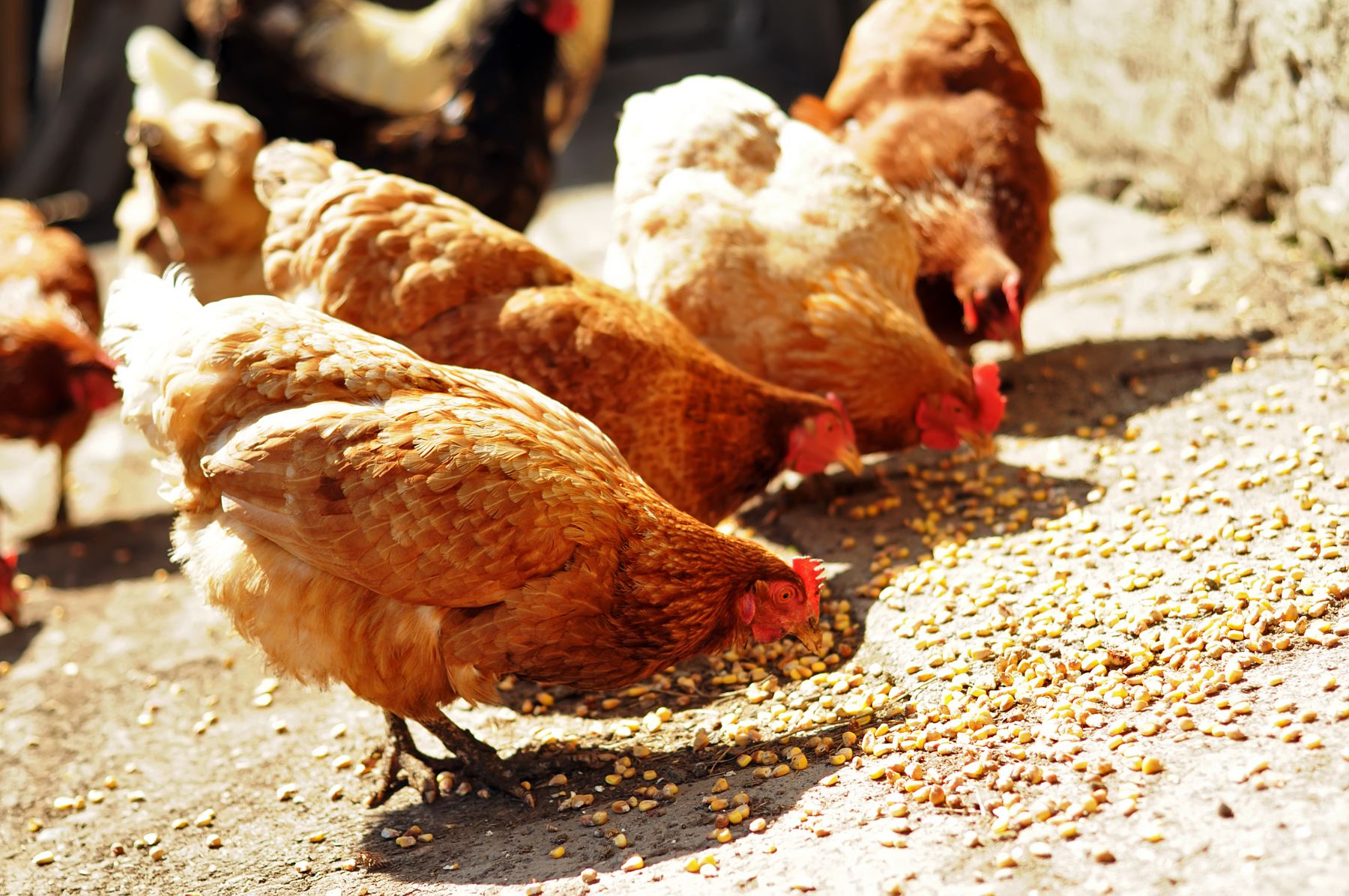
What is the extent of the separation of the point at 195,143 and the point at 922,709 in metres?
4.06

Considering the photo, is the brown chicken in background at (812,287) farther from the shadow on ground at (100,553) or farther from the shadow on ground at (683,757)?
the shadow on ground at (100,553)

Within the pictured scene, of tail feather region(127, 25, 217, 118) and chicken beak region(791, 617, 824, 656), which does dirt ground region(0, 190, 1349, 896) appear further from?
tail feather region(127, 25, 217, 118)

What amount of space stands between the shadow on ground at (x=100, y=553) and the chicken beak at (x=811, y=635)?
2.88 metres

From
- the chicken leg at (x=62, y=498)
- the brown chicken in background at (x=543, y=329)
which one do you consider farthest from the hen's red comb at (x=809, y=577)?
the chicken leg at (x=62, y=498)

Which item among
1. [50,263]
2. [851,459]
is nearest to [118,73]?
[50,263]

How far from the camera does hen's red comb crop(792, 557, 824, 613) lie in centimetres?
294

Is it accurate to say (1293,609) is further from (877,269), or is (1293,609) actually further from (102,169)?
(102,169)

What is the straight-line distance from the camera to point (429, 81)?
5688mm

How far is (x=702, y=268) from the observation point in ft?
12.4

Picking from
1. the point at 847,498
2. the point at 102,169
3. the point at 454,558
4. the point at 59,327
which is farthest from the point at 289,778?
the point at 102,169

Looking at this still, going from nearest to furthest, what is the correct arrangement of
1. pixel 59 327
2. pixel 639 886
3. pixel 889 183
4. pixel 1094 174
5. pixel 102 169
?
1. pixel 639 886
2. pixel 889 183
3. pixel 59 327
4. pixel 1094 174
5. pixel 102 169

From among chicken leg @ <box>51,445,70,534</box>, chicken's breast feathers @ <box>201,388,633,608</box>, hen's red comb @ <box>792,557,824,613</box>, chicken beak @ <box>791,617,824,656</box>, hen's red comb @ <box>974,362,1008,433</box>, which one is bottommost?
chicken leg @ <box>51,445,70,534</box>

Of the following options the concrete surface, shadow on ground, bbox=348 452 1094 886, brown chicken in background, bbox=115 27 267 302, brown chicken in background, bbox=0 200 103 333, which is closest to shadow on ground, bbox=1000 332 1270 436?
shadow on ground, bbox=348 452 1094 886

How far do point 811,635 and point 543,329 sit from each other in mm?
1167
